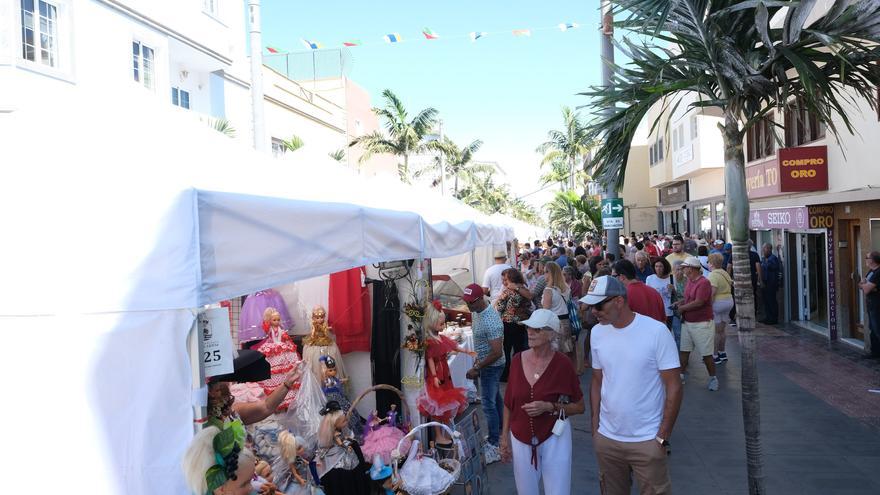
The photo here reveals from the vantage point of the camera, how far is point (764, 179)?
540 inches

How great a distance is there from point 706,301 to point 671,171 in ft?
70.9

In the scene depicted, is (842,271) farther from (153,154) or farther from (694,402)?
(153,154)

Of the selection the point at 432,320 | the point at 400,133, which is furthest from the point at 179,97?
the point at 432,320

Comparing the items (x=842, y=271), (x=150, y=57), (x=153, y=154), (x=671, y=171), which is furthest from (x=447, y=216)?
(x=671, y=171)

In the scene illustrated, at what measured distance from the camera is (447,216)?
6.61 m

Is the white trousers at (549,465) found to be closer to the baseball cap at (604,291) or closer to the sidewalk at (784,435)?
the baseball cap at (604,291)

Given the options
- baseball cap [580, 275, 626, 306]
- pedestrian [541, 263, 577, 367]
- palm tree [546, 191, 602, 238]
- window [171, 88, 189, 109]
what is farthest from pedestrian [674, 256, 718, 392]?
window [171, 88, 189, 109]

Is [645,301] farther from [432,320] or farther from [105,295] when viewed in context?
[105,295]

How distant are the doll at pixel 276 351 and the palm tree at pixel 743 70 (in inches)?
143

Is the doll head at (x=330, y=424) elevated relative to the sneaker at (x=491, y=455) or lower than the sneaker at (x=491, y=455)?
elevated

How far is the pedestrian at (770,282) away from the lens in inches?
552

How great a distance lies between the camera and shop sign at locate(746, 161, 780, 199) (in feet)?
41.5

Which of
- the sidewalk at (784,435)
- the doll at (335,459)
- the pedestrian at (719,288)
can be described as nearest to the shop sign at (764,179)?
the pedestrian at (719,288)

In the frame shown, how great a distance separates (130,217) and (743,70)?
13.3 feet
